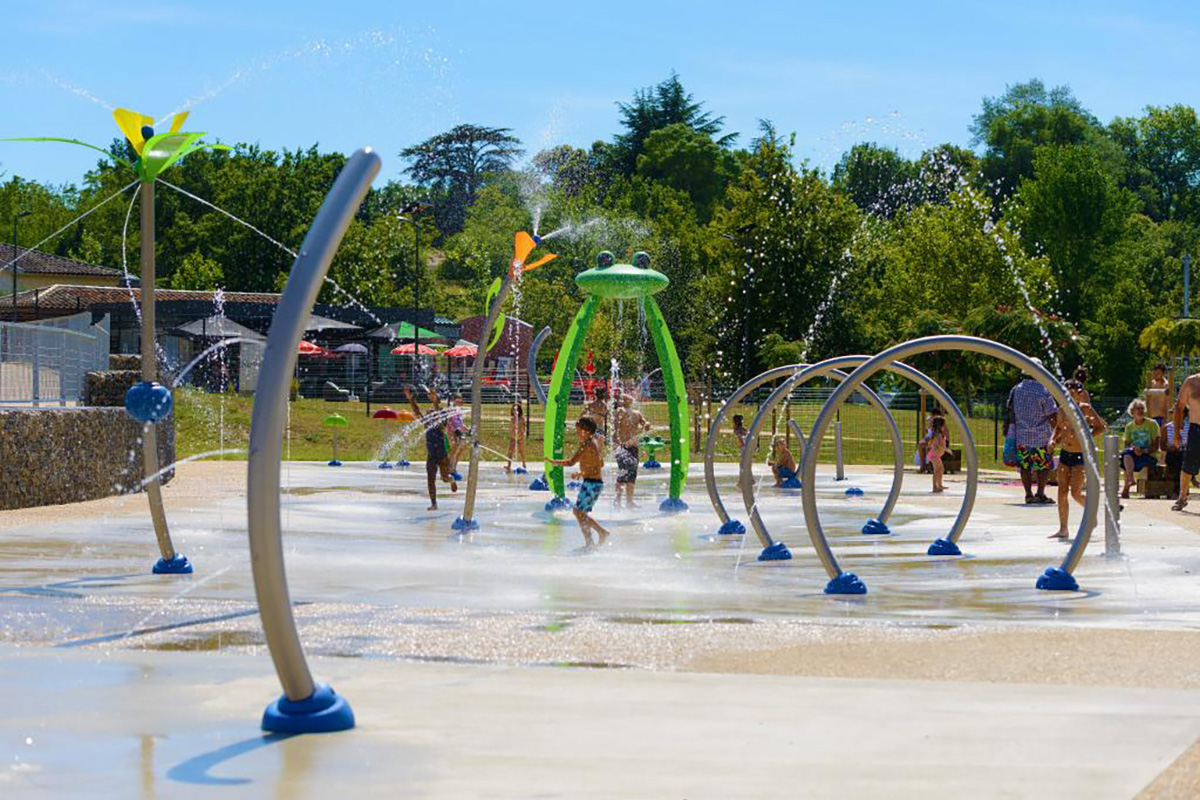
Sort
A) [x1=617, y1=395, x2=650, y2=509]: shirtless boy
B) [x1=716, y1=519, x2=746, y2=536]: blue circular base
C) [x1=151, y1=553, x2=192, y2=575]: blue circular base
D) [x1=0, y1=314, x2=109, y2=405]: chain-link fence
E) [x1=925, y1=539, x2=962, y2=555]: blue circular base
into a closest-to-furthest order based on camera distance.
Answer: [x1=151, y1=553, x2=192, y2=575]: blue circular base
[x1=925, y1=539, x2=962, y2=555]: blue circular base
[x1=716, y1=519, x2=746, y2=536]: blue circular base
[x1=617, y1=395, x2=650, y2=509]: shirtless boy
[x1=0, y1=314, x2=109, y2=405]: chain-link fence

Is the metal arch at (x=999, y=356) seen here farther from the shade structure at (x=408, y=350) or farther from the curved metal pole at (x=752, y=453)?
the shade structure at (x=408, y=350)

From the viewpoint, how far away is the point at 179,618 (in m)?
8.87

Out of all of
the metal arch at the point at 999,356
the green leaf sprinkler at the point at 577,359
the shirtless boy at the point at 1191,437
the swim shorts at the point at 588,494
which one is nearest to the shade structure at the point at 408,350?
the green leaf sprinkler at the point at 577,359

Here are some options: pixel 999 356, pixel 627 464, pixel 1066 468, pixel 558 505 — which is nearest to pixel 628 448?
pixel 627 464

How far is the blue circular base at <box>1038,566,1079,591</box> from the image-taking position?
418 inches

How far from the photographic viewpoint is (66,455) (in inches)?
704

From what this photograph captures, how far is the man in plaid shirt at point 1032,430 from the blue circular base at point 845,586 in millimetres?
8610

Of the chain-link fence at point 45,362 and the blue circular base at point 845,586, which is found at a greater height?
the chain-link fence at point 45,362

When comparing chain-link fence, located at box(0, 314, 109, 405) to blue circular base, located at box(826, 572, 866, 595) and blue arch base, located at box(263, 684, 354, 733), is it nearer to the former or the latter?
blue circular base, located at box(826, 572, 866, 595)

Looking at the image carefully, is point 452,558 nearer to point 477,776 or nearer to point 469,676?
point 469,676

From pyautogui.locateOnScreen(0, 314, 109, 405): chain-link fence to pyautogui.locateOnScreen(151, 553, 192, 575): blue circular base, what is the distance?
8604mm

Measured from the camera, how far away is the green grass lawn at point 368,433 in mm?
34250

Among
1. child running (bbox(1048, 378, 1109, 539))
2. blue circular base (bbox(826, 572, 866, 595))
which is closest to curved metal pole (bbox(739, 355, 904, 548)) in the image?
blue circular base (bbox(826, 572, 866, 595))

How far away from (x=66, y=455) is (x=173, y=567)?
296 inches
